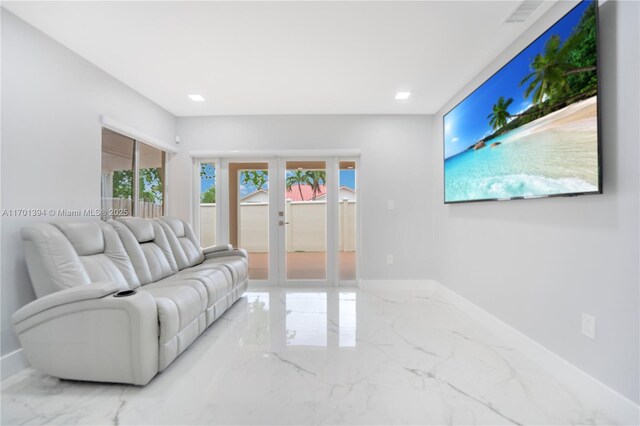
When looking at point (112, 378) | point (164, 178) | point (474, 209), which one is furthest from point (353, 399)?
point (164, 178)

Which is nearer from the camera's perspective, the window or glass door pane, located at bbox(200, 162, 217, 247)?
the window

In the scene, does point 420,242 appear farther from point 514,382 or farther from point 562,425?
point 562,425

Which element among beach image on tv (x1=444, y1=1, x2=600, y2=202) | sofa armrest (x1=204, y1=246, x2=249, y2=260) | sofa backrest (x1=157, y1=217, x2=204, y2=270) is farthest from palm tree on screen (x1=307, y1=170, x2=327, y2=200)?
beach image on tv (x1=444, y1=1, x2=600, y2=202)

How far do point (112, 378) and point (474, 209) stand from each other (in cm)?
321

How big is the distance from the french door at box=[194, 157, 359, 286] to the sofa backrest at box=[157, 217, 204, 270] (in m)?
0.68

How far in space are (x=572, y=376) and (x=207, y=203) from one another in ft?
13.9

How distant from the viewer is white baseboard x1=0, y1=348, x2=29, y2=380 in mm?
1882

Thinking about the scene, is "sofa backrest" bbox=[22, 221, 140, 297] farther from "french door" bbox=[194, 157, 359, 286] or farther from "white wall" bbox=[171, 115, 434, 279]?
"white wall" bbox=[171, 115, 434, 279]

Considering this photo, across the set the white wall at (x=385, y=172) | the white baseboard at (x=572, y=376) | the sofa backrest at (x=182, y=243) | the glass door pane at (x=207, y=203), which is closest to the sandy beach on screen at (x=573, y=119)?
the white baseboard at (x=572, y=376)

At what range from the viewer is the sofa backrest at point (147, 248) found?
8.58ft

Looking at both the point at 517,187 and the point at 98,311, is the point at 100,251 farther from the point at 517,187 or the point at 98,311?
the point at 517,187

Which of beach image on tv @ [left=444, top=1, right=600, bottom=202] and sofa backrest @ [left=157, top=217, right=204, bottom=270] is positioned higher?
beach image on tv @ [left=444, top=1, right=600, bottom=202]

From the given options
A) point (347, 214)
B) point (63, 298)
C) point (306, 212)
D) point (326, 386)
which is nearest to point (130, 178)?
point (63, 298)

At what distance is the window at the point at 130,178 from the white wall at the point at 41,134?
22cm
